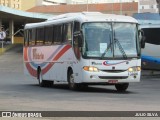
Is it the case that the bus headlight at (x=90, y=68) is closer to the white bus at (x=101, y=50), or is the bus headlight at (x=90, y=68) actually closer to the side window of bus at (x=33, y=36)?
the white bus at (x=101, y=50)

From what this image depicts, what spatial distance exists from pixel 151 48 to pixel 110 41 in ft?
46.1

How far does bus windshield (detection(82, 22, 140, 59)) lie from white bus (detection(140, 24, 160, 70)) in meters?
13.1

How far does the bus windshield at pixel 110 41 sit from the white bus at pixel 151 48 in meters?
13.1

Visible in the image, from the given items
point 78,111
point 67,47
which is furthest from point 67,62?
point 78,111

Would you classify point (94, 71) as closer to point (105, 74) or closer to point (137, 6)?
point (105, 74)

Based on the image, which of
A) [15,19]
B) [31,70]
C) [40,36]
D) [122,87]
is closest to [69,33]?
[122,87]

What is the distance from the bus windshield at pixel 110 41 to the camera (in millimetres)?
19667

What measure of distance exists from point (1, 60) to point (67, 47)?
4097 centimetres

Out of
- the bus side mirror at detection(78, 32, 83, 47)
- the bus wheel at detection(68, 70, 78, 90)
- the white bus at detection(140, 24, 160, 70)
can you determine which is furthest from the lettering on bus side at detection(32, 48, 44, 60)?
the white bus at detection(140, 24, 160, 70)

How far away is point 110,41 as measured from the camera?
65.0ft

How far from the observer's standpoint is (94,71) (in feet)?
64.2

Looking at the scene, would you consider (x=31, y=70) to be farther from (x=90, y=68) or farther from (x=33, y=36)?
(x=90, y=68)

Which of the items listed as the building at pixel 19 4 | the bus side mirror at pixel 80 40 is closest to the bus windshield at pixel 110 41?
the bus side mirror at pixel 80 40

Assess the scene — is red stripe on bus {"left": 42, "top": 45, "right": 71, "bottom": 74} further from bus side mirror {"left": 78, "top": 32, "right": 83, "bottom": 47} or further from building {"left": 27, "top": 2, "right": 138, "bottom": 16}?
building {"left": 27, "top": 2, "right": 138, "bottom": 16}
